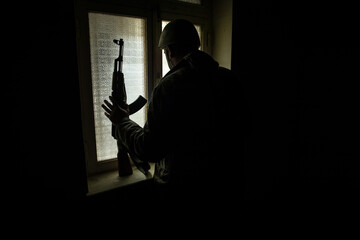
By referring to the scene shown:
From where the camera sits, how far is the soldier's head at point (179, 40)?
1.06 metres

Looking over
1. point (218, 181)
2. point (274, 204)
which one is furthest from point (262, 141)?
point (218, 181)

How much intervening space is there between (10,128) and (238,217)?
42.4 inches

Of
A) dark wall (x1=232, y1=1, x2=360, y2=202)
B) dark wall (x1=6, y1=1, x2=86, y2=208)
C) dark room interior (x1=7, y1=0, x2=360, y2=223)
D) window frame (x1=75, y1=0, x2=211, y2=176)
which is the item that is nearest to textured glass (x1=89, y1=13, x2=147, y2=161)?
window frame (x1=75, y1=0, x2=211, y2=176)

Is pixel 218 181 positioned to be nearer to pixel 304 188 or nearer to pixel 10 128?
pixel 10 128

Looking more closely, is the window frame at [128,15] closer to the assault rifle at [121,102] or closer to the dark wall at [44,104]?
the assault rifle at [121,102]

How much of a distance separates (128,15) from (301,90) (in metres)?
1.21

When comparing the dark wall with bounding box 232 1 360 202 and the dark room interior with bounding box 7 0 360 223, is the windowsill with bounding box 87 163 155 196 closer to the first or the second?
the dark room interior with bounding box 7 0 360 223

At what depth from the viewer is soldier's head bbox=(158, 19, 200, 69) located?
3.47ft

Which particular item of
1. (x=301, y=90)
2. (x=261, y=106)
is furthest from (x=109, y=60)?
(x=301, y=90)

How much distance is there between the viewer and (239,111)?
1083mm

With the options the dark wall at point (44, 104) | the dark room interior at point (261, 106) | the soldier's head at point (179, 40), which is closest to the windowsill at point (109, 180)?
the dark room interior at point (261, 106)

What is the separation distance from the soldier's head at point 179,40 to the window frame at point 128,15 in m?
0.30

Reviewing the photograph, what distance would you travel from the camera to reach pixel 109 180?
1.22m

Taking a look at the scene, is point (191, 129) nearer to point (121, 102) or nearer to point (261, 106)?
point (121, 102)
